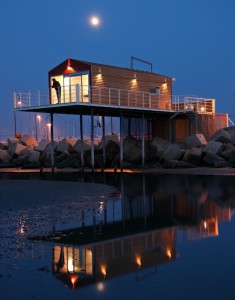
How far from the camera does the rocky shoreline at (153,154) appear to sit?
31531mm

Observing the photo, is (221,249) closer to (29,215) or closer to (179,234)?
(179,234)

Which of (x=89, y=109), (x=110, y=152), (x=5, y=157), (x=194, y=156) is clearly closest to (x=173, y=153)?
(x=194, y=156)

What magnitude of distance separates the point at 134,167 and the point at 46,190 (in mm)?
17419

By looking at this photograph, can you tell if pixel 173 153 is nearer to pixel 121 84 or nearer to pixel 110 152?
pixel 110 152

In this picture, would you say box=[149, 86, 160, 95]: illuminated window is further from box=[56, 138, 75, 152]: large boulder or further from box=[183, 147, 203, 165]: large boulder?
box=[56, 138, 75, 152]: large boulder

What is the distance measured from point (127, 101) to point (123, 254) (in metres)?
24.9

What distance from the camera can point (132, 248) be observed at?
7.95 m

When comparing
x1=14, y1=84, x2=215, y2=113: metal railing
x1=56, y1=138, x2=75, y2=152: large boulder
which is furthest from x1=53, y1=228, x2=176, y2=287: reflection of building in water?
x1=56, y1=138, x2=75, y2=152: large boulder

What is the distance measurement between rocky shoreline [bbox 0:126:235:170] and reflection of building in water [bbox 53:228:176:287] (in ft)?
71.4

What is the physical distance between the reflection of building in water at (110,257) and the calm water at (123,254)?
14 mm

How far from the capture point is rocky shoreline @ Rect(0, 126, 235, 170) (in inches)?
1241

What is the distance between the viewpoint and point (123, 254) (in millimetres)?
7531

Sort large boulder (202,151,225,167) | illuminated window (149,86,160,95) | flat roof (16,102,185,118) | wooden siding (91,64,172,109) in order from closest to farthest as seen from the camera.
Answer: flat roof (16,102,185,118), wooden siding (91,64,172,109), large boulder (202,151,225,167), illuminated window (149,86,160,95)

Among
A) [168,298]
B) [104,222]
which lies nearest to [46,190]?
[104,222]
